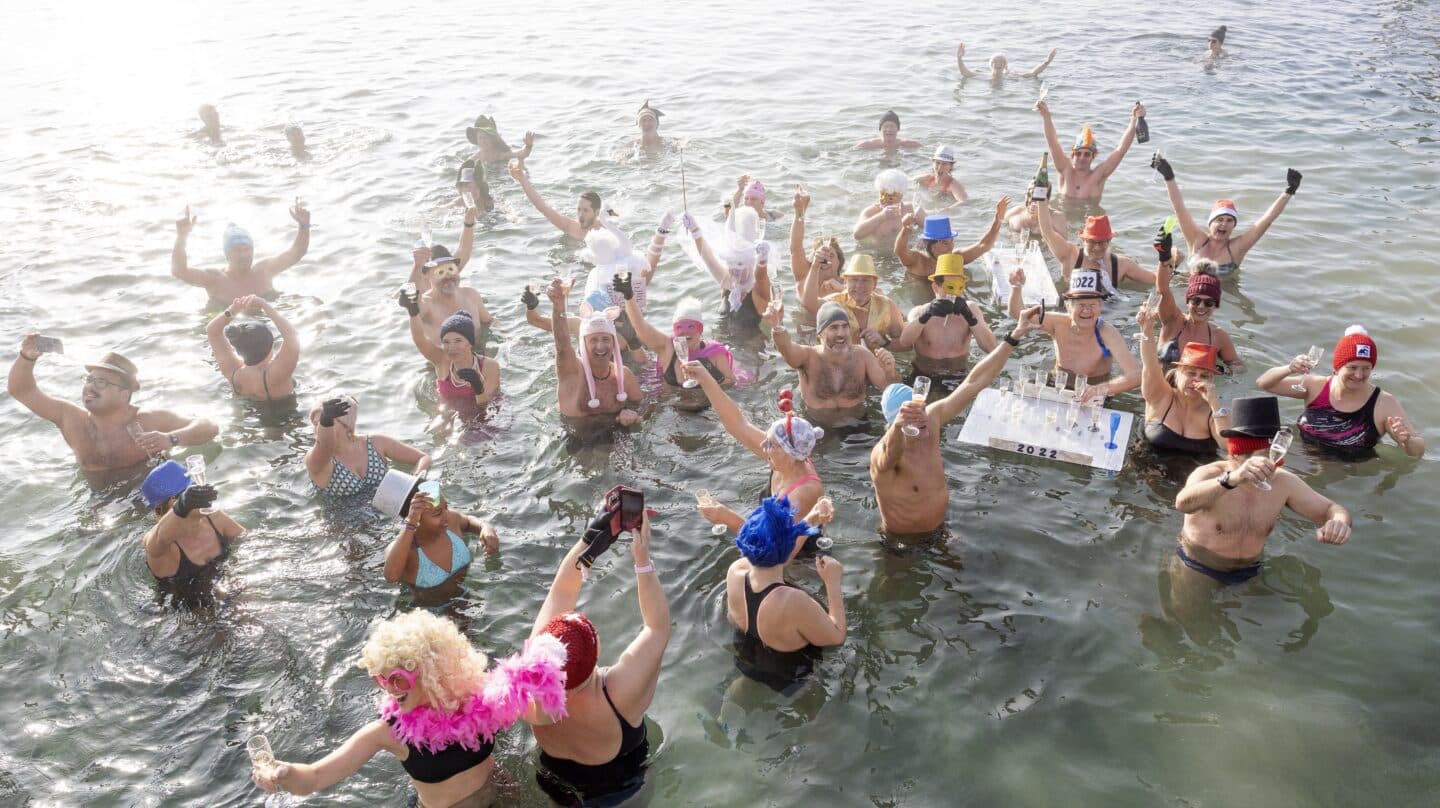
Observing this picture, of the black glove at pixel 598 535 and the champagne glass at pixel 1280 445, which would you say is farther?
the champagne glass at pixel 1280 445

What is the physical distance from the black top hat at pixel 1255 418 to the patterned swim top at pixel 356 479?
21.3 feet

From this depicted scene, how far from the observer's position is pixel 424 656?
4.09 metres

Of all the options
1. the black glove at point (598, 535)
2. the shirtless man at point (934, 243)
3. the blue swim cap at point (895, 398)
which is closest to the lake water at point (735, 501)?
the shirtless man at point (934, 243)

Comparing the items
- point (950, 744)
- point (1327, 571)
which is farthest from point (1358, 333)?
point (950, 744)

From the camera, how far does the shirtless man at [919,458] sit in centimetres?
646

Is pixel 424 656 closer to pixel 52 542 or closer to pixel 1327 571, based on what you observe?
pixel 52 542

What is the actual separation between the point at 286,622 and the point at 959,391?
17.0 ft

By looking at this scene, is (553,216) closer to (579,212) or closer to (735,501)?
(579,212)

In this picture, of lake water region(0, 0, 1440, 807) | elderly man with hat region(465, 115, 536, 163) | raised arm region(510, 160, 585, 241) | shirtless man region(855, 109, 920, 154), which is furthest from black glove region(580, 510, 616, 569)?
shirtless man region(855, 109, 920, 154)

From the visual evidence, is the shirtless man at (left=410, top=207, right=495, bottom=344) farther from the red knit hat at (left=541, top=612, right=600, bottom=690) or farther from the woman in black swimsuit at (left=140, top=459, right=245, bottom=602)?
the red knit hat at (left=541, top=612, right=600, bottom=690)

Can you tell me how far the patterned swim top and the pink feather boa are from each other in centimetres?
354

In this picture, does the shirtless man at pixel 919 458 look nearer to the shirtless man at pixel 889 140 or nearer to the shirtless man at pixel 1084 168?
the shirtless man at pixel 1084 168

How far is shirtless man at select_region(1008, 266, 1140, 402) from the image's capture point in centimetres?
835

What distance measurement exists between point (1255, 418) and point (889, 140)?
1114cm
